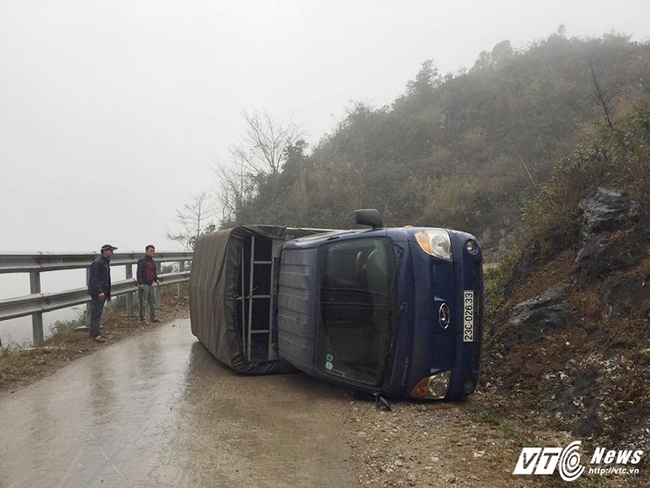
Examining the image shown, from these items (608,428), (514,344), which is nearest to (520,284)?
(514,344)

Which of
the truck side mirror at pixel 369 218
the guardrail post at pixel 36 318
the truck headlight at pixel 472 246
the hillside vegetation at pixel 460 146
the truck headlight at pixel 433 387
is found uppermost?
the hillside vegetation at pixel 460 146

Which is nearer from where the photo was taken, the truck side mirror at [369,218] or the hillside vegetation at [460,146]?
the truck side mirror at [369,218]

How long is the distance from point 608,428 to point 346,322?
8.14 feet

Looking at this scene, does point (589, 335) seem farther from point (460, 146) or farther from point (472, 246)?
point (460, 146)

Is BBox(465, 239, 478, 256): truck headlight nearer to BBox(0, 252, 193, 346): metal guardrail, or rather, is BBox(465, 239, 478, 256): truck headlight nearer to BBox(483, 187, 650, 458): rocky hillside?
BBox(483, 187, 650, 458): rocky hillside

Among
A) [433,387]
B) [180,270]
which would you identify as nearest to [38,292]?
[433,387]

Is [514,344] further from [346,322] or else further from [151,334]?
[151,334]

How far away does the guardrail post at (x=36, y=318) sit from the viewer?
7.71 m

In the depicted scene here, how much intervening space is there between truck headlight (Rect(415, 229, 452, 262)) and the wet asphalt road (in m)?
1.79

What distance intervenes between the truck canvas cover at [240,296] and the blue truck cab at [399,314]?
1.27m

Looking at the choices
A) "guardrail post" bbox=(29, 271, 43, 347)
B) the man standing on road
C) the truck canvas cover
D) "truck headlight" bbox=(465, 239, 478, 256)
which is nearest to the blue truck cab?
"truck headlight" bbox=(465, 239, 478, 256)

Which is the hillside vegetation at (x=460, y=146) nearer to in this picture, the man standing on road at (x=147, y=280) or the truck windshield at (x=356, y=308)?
the man standing on road at (x=147, y=280)

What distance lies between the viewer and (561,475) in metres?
3.35

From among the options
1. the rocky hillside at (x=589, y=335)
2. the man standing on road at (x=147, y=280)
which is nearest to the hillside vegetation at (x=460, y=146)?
the rocky hillside at (x=589, y=335)
